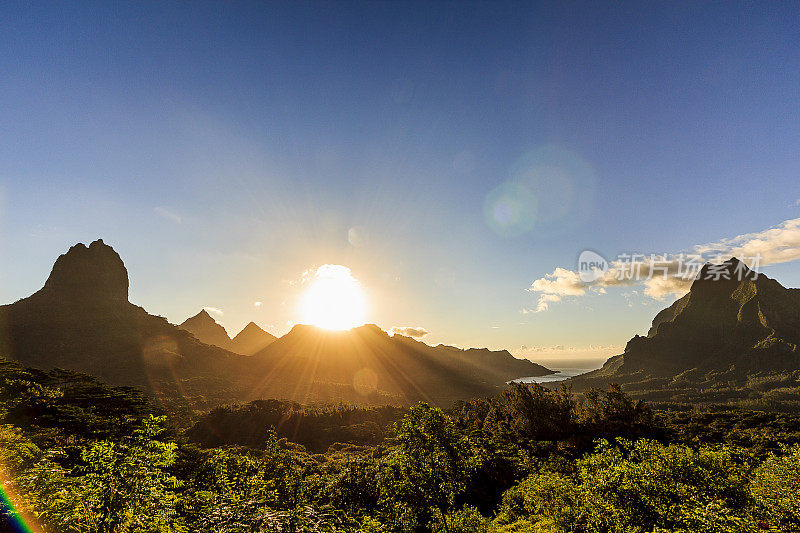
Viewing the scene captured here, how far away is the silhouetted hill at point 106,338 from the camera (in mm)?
115062

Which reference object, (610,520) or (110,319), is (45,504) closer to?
(610,520)

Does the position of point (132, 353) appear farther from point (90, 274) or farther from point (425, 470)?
point (425, 470)

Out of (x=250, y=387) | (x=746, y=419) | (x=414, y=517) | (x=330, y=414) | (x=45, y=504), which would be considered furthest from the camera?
(x=250, y=387)

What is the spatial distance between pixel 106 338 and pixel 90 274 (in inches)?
2227

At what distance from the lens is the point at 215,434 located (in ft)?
237

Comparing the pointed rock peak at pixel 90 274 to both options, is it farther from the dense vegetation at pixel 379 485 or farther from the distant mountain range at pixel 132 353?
the dense vegetation at pixel 379 485

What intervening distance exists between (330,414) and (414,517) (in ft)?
276

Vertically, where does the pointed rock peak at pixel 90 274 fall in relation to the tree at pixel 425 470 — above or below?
above

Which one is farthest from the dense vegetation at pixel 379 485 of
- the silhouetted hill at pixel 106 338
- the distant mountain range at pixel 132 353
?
the distant mountain range at pixel 132 353

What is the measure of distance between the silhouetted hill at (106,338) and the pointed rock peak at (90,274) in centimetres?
34

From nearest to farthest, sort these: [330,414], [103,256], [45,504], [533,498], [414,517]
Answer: [45,504] → [414,517] → [533,498] → [330,414] → [103,256]

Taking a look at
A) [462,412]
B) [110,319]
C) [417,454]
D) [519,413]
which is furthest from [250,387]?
[417,454]

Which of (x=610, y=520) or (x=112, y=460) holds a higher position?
(x=112, y=460)

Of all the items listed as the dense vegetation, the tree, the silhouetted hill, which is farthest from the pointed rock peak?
the tree
